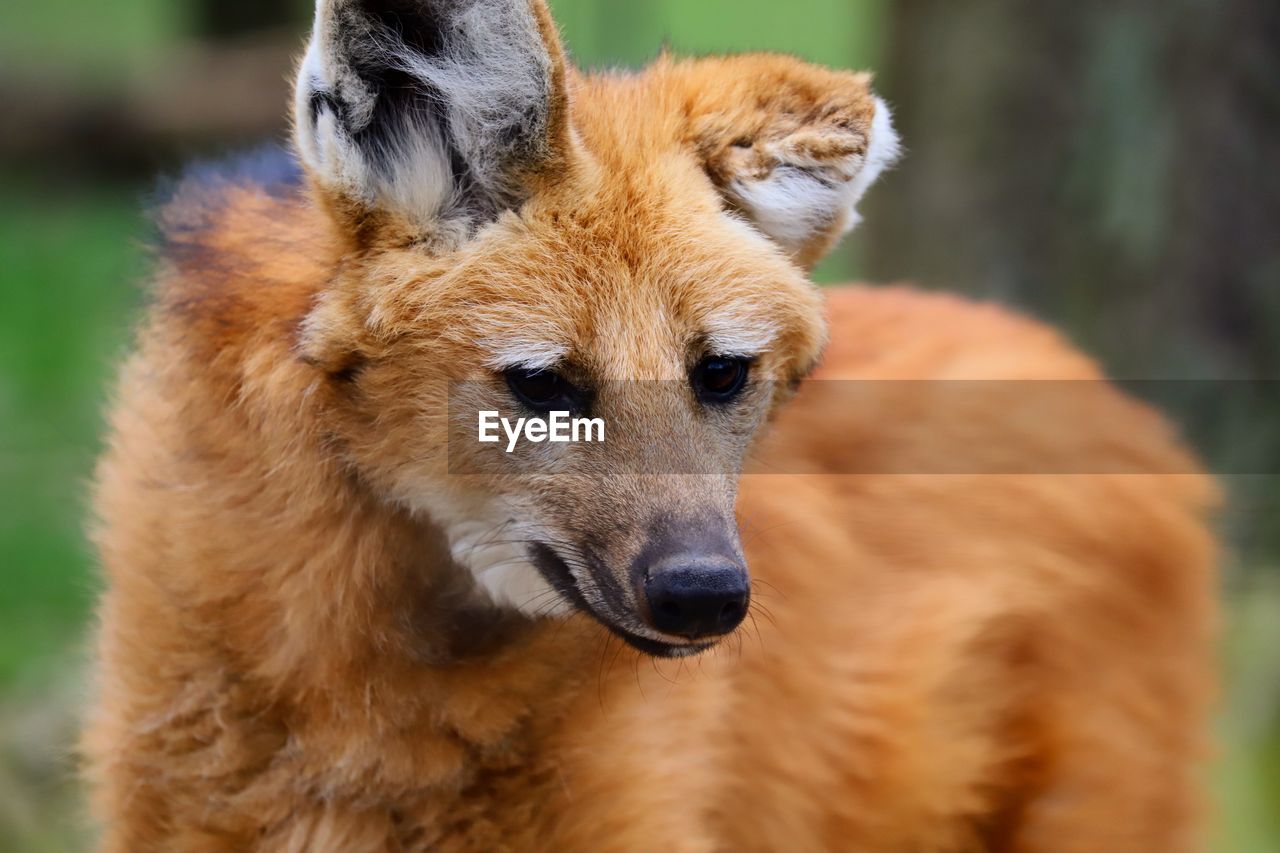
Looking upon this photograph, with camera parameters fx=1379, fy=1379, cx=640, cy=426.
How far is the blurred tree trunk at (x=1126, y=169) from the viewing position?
17.4 ft

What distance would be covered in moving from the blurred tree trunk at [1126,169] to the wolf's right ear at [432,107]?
376 cm

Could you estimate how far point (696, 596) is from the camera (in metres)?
1.98

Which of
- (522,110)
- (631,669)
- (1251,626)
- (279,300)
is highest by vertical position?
(522,110)

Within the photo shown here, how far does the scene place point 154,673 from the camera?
2.44 metres

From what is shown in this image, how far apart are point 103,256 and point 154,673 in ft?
24.6

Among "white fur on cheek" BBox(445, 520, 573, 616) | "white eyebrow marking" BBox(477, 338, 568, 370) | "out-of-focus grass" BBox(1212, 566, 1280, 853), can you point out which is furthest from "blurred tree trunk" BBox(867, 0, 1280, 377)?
"white eyebrow marking" BBox(477, 338, 568, 370)

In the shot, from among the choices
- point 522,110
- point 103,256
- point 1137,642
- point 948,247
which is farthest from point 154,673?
point 103,256

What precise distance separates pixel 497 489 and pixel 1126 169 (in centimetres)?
392

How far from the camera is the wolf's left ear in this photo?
236 centimetres

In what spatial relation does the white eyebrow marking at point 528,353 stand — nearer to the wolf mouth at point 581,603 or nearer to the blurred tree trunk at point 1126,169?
the wolf mouth at point 581,603

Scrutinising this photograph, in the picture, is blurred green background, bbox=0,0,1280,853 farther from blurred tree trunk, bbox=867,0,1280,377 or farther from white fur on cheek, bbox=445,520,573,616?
white fur on cheek, bbox=445,520,573,616

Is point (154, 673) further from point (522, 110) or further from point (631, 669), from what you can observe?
point (522, 110)

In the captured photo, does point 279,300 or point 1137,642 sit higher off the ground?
point 279,300

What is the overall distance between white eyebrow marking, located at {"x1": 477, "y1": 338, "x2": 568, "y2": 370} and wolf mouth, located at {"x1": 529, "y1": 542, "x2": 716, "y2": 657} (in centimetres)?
31
